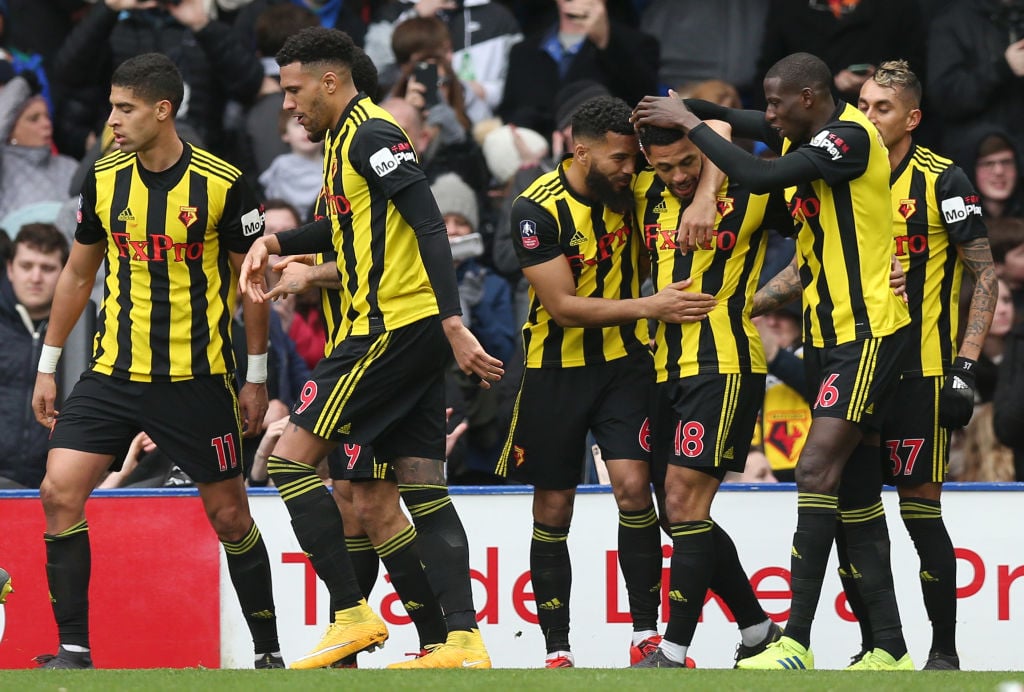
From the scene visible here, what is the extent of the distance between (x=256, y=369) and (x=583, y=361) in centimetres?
142

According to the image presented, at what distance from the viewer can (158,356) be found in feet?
22.2

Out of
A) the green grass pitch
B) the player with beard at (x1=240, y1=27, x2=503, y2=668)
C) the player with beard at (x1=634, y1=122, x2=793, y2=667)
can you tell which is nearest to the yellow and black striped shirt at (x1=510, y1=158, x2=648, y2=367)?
the player with beard at (x1=634, y1=122, x2=793, y2=667)

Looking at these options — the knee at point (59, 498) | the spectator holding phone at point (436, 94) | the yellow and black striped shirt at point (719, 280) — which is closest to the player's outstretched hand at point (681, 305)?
the yellow and black striped shirt at point (719, 280)

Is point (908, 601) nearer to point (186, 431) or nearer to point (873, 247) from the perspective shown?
point (873, 247)

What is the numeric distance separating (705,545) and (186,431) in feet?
7.14

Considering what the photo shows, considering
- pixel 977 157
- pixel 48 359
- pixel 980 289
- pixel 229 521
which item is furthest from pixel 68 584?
pixel 977 157

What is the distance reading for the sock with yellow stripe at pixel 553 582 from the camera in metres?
6.84

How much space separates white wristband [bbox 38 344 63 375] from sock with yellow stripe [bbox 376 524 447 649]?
5.62 ft

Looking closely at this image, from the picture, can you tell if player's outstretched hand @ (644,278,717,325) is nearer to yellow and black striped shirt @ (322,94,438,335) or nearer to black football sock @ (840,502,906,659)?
yellow and black striped shirt @ (322,94,438,335)

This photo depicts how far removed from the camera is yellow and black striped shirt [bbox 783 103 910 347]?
620cm

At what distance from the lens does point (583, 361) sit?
6.84 meters

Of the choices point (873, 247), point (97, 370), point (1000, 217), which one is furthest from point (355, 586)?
point (1000, 217)

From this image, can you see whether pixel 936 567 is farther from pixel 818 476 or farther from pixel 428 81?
pixel 428 81

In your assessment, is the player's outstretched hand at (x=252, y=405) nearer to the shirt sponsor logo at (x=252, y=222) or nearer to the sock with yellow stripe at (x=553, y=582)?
the shirt sponsor logo at (x=252, y=222)
